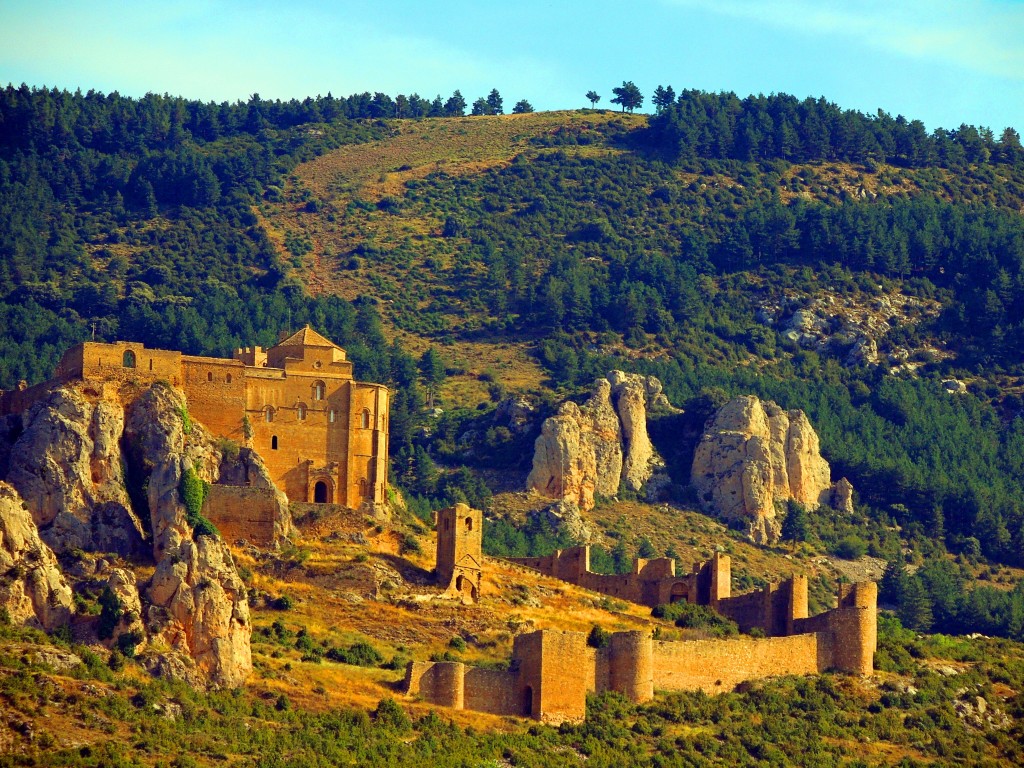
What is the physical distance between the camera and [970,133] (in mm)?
183875

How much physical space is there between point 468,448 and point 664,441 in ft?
32.7

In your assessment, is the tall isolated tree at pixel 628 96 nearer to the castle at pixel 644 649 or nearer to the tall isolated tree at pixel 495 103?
the tall isolated tree at pixel 495 103

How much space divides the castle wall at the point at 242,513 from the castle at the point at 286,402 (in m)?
3.73

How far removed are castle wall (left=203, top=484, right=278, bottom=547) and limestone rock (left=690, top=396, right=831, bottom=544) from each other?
36.0 metres

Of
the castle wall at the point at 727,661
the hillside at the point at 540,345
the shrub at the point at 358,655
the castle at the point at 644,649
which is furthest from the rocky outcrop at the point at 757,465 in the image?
the shrub at the point at 358,655

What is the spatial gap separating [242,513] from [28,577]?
11848 mm

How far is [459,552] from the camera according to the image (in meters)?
89.8

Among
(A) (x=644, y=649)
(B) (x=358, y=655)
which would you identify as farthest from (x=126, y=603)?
(A) (x=644, y=649)

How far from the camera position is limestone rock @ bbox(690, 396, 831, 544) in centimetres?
11944

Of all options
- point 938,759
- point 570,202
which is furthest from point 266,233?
point 938,759

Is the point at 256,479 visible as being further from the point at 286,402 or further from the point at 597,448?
the point at 597,448

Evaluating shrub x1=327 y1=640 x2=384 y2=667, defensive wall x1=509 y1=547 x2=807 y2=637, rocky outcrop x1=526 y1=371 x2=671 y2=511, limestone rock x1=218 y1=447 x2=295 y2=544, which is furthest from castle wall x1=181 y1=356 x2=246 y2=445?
rocky outcrop x1=526 y1=371 x2=671 y2=511

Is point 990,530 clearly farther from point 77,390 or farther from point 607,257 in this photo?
point 77,390

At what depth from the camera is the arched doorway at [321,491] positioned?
305 ft
